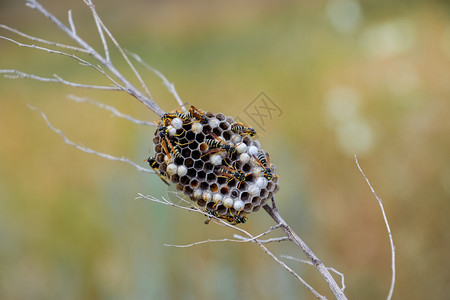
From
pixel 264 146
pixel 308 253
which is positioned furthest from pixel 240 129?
pixel 264 146

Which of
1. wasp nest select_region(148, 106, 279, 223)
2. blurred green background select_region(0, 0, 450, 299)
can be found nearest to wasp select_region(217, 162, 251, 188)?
wasp nest select_region(148, 106, 279, 223)

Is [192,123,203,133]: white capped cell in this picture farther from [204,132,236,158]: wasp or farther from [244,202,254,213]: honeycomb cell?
[244,202,254,213]: honeycomb cell

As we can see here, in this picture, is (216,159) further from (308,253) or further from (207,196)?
(308,253)

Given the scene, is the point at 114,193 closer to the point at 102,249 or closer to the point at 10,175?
the point at 102,249

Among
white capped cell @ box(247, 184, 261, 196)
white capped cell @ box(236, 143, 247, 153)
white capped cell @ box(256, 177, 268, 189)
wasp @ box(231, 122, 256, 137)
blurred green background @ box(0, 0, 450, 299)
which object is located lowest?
blurred green background @ box(0, 0, 450, 299)

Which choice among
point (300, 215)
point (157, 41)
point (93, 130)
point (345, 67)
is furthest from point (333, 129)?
point (93, 130)

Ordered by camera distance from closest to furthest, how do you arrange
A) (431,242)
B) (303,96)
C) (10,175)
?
(431,242) < (303,96) < (10,175)

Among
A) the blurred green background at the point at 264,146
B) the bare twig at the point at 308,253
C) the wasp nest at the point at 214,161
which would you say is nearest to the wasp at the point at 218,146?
the wasp nest at the point at 214,161

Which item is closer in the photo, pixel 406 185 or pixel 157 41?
pixel 406 185
